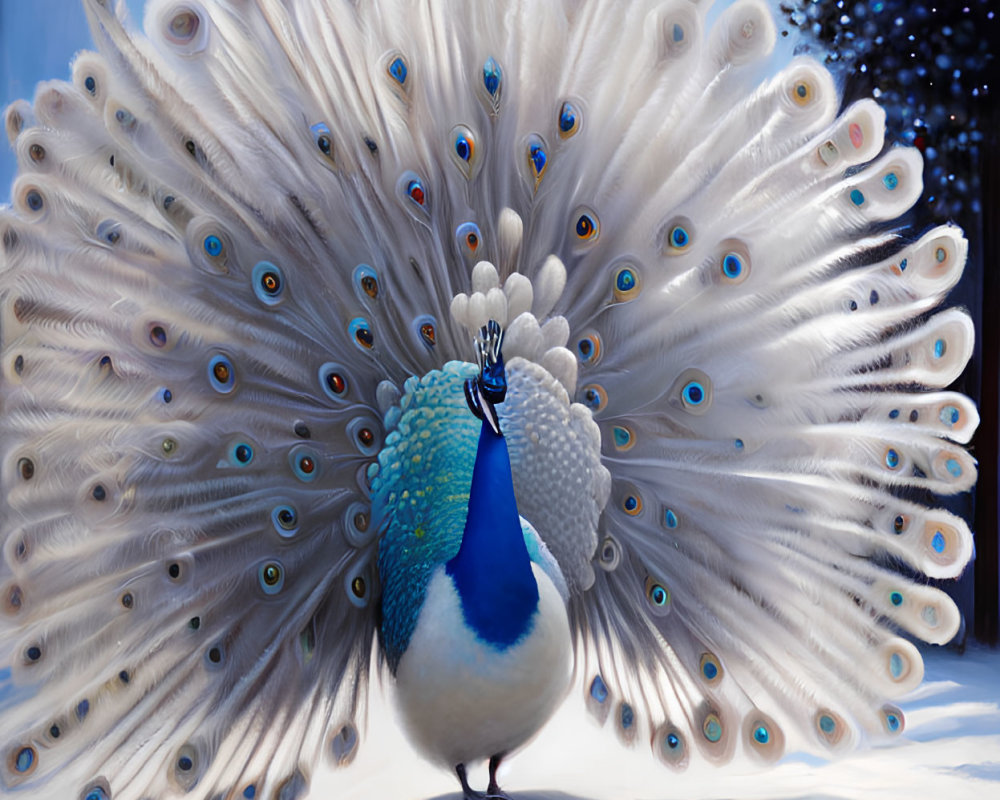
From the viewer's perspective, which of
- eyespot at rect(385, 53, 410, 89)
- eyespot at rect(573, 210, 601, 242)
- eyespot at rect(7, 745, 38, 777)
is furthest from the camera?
eyespot at rect(573, 210, 601, 242)

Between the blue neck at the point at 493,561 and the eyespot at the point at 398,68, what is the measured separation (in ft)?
1.79

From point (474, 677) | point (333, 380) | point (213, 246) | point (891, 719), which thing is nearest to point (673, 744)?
point (891, 719)

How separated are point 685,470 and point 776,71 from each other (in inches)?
26.8

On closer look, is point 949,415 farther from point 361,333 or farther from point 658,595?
point 361,333

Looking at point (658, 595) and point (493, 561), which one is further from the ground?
point (493, 561)

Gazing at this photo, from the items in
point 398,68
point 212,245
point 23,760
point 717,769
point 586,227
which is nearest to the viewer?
point 23,760

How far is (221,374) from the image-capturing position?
1327 millimetres

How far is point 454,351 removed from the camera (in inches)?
58.9

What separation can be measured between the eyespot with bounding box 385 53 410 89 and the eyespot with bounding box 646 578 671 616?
2.96 feet

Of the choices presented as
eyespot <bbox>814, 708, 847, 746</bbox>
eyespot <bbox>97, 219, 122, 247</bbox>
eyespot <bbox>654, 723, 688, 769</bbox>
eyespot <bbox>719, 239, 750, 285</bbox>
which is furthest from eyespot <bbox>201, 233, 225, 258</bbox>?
eyespot <bbox>814, 708, 847, 746</bbox>

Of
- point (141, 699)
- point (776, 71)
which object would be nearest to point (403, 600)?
point (141, 699)

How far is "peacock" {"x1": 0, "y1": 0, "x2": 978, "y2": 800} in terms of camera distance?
1.25 meters

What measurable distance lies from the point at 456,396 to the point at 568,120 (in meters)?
0.47

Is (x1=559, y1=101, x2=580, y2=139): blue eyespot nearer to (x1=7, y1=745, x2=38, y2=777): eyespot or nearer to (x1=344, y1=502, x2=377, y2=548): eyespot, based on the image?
(x1=344, y1=502, x2=377, y2=548): eyespot
